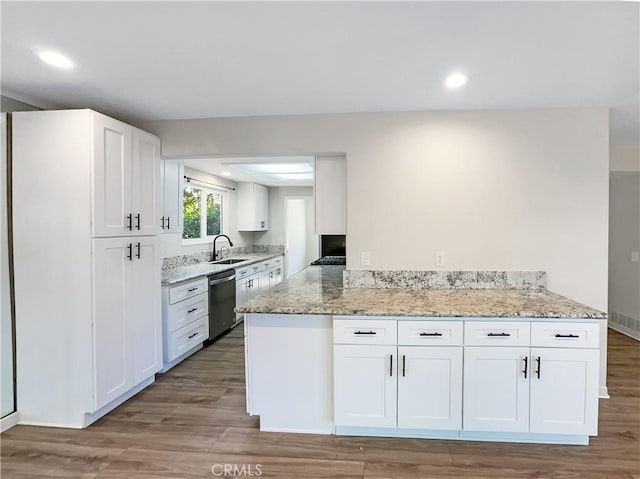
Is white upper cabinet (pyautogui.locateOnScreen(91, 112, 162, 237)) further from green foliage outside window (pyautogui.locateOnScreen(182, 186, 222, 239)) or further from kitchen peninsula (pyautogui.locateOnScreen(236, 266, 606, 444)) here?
green foliage outside window (pyautogui.locateOnScreen(182, 186, 222, 239))

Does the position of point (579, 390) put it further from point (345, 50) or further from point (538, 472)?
point (345, 50)

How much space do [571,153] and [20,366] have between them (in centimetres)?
433

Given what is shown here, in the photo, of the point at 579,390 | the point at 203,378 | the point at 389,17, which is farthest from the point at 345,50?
the point at 203,378

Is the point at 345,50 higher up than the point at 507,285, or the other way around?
the point at 345,50

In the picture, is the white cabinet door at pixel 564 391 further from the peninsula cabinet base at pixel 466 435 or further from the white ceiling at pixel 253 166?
the white ceiling at pixel 253 166

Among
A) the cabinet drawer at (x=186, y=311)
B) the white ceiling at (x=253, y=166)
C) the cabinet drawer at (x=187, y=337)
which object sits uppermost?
the white ceiling at (x=253, y=166)

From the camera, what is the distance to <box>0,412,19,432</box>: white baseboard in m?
2.58

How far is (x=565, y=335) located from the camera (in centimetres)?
230

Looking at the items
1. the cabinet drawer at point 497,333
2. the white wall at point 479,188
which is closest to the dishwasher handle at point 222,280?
the white wall at point 479,188

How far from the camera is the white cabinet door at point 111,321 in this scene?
2.63 meters

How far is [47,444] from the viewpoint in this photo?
2.44 meters

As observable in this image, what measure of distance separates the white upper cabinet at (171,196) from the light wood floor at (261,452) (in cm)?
184

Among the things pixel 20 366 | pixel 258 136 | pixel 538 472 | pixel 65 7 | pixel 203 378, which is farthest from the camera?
pixel 203 378

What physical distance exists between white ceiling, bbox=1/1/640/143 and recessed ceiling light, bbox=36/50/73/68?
0.18 ft
